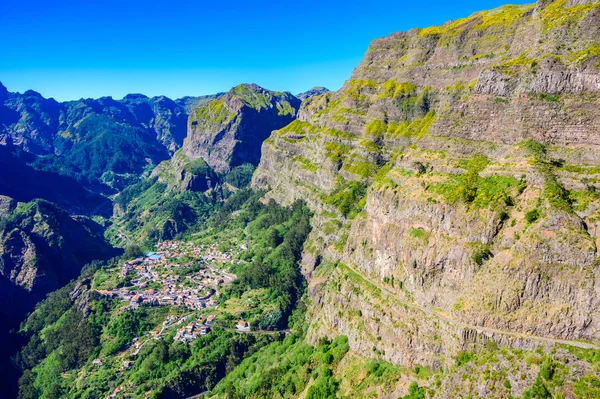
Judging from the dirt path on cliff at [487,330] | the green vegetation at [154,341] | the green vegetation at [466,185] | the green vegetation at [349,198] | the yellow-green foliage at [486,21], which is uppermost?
the yellow-green foliage at [486,21]

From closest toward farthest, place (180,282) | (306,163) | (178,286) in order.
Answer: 1. (178,286)
2. (180,282)
3. (306,163)

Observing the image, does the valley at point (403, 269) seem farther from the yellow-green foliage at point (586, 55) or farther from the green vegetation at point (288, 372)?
the green vegetation at point (288, 372)

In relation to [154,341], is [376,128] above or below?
above

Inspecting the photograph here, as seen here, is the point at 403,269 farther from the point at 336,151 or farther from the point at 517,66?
the point at 336,151

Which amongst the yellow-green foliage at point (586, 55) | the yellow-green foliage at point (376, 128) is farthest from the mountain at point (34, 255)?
the yellow-green foliage at point (586, 55)

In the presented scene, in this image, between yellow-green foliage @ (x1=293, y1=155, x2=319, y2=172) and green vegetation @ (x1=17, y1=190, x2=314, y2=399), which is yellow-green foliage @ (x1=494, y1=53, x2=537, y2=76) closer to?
green vegetation @ (x1=17, y1=190, x2=314, y2=399)

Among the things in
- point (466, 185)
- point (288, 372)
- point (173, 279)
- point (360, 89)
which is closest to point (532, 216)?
point (466, 185)

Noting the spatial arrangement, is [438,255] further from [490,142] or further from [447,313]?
[490,142]
